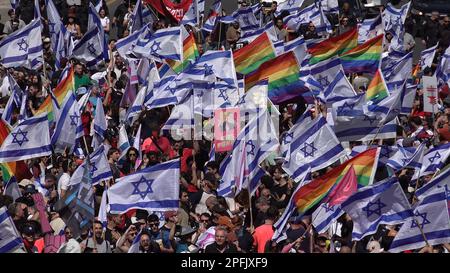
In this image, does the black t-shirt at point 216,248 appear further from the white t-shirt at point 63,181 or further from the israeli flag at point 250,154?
the white t-shirt at point 63,181

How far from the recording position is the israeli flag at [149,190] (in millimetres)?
18172

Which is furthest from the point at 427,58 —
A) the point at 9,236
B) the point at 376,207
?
the point at 9,236

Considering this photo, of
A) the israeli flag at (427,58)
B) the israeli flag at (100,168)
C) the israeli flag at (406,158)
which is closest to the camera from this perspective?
the israeli flag at (100,168)

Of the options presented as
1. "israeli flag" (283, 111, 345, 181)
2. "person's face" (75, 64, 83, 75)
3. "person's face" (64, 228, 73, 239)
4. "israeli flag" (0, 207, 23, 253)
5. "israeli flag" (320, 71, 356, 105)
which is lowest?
"person's face" (75, 64, 83, 75)

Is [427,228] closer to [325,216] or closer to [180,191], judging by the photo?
[325,216]

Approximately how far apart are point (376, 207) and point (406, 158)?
4.45 metres

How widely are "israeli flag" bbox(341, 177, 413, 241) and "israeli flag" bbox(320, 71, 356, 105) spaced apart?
256 inches

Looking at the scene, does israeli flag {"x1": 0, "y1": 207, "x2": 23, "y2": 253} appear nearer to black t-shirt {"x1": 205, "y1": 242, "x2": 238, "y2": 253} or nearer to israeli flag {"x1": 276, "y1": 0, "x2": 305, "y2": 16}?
black t-shirt {"x1": 205, "y1": 242, "x2": 238, "y2": 253}

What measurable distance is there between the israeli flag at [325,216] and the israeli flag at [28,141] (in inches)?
189

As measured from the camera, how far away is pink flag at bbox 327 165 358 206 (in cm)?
1775

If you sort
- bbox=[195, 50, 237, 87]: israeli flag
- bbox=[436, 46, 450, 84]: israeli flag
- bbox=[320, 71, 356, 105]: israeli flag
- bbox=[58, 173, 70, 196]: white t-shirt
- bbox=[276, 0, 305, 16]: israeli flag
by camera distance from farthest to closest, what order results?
bbox=[276, 0, 305, 16]: israeli flag, bbox=[436, 46, 450, 84]: israeli flag, bbox=[195, 50, 237, 87]: israeli flag, bbox=[320, 71, 356, 105]: israeli flag, bbox=[58, 173, 70, 196]: white t-shirt

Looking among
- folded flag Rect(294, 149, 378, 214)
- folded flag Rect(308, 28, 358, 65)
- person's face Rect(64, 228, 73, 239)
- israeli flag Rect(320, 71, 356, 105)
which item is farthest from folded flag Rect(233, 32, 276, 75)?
person's face Rect(64, 228, 73, 239)

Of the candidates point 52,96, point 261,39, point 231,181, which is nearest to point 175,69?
point 261,39

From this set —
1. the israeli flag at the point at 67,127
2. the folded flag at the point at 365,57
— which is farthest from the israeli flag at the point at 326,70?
the israeli flag at the point at 67,127
